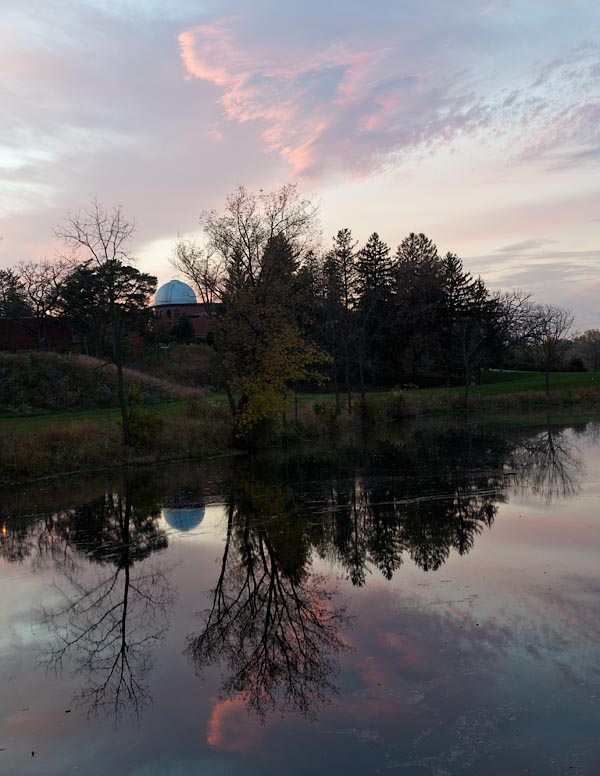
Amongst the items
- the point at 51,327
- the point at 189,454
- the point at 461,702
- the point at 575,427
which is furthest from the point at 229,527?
the point at 51,327

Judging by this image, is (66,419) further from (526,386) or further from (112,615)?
(526,386)

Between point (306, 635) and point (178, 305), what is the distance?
9960cm

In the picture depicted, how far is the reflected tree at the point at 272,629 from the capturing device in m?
8.28

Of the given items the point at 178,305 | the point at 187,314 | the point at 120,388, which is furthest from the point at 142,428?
the point at 178,305

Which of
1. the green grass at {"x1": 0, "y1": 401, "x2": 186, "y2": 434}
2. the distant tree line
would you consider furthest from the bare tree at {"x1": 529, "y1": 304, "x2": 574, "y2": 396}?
the green grass at {"x1": 0, "y1": 401, "x2": 186, "y2": 434}

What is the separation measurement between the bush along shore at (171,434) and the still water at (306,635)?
241 inches

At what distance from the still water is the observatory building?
258ft

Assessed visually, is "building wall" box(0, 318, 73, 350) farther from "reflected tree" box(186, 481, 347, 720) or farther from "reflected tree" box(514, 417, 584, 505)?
"reflected tree" box(186, 481, 347, 720)

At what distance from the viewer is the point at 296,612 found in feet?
35.1

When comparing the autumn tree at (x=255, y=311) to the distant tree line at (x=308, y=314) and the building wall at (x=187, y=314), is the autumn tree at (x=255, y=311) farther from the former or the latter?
the building wall at (x=187, y=314)

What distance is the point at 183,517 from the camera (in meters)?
18.4

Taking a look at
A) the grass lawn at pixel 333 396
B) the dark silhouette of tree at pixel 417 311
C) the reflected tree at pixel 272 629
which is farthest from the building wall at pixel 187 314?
the reflected tree at pixel 272 629

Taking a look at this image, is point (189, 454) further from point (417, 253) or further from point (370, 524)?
point (417, 253)

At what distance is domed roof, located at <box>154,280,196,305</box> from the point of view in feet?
358
